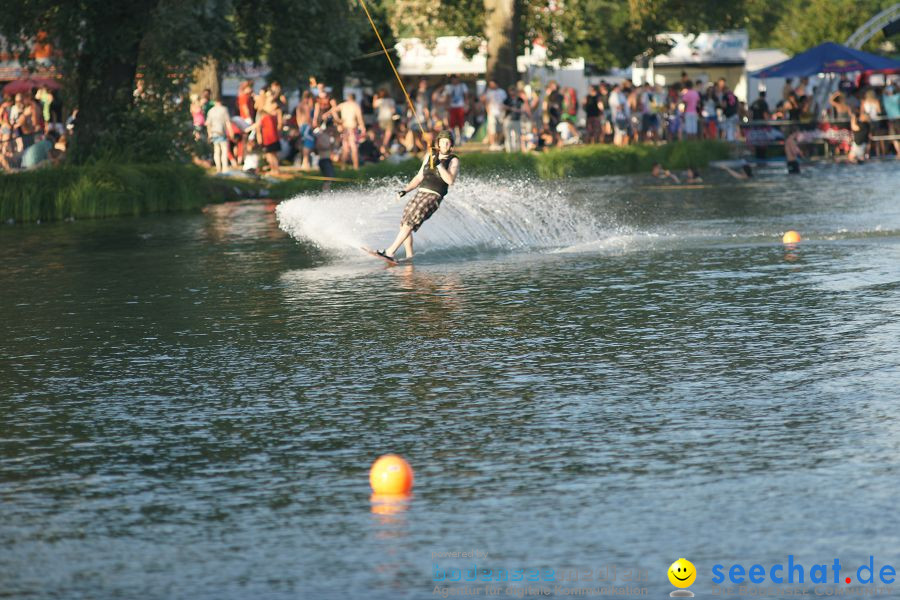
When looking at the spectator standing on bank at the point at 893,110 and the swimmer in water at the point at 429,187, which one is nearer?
the swimmer in water at the point at 429,187

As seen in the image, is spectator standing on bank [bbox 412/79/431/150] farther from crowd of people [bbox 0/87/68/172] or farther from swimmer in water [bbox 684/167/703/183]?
crowd of people [bbox 0/87/68/172]

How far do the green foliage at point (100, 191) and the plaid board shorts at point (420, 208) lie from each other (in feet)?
37.2

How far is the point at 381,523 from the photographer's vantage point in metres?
7.04

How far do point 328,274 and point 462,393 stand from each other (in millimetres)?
7892

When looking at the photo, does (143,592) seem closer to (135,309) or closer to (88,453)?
(88,453)

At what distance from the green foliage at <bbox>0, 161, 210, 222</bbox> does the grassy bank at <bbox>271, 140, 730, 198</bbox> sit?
2.61 m

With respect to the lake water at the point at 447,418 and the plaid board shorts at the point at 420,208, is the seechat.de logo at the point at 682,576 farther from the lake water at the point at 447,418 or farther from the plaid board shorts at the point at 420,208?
the plaid board shorts at the point at 420,208

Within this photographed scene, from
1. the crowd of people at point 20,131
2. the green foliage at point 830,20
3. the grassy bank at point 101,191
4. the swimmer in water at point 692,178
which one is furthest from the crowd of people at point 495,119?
the green foliage at point 830,20

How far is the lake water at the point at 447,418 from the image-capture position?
21.4 feet

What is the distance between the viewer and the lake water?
257 inches

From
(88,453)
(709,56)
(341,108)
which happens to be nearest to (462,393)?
(88,453)

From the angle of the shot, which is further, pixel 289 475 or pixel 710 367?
pixel 710 367

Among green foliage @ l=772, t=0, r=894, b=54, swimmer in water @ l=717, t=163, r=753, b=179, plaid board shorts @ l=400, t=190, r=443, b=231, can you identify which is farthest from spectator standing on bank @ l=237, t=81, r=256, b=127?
green foliage @ l=772, t=0, r=894, b=54

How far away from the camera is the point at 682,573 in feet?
20.0
